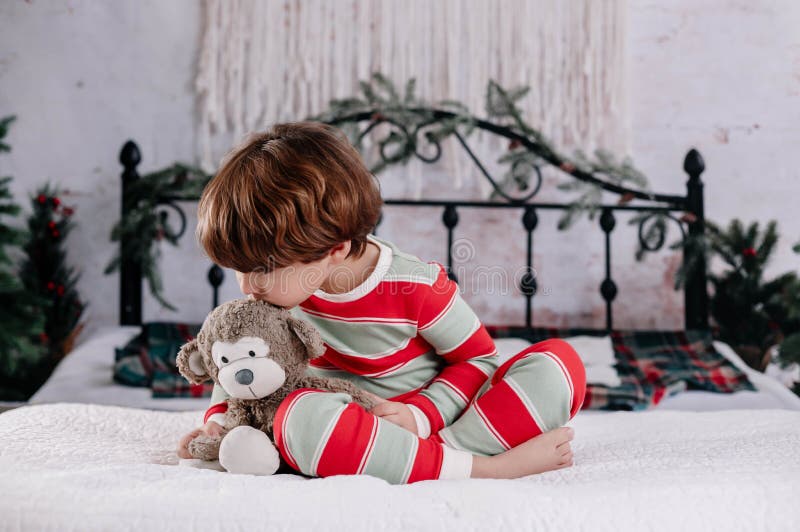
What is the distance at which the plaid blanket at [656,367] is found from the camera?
1.52 m

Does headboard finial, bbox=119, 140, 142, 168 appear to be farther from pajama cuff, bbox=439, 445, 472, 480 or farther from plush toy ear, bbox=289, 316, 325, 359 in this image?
pajama cuff, bbox=439, 445, 472, 480

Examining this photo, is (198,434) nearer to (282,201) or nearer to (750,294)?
(282,201)

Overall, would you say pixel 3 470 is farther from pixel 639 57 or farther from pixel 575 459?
pixel 639 57

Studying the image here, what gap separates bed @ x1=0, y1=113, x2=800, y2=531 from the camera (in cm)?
62

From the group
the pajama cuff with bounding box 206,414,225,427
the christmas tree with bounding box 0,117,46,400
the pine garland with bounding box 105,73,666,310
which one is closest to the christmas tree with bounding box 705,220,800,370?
the pine garland with bounding box 105,73,666,310

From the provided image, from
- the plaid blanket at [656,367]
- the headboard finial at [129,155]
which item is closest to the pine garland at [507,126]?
the plaid blanket at [656,367]

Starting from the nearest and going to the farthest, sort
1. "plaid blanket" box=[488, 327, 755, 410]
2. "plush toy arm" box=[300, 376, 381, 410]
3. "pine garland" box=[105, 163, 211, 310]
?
"plush toy arm" box=[300, 376, 381, 410] → "plaid blanket" box=[488, 327, 755, 410] → "pine garland" box=[105, 163, 211, 310]

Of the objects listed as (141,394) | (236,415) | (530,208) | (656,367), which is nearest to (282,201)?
(236,415)

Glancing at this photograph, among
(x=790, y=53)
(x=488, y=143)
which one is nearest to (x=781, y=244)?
(x=790, y=53)

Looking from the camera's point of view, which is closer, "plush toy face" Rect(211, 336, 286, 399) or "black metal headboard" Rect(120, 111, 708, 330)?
"plush toy face" Rect(211, 336, 286, 399)

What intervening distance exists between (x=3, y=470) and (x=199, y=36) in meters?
1.87

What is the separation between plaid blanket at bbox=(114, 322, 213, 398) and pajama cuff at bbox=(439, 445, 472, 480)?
2.77 ft

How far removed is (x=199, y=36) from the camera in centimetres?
231

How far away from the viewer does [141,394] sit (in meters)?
1.60
